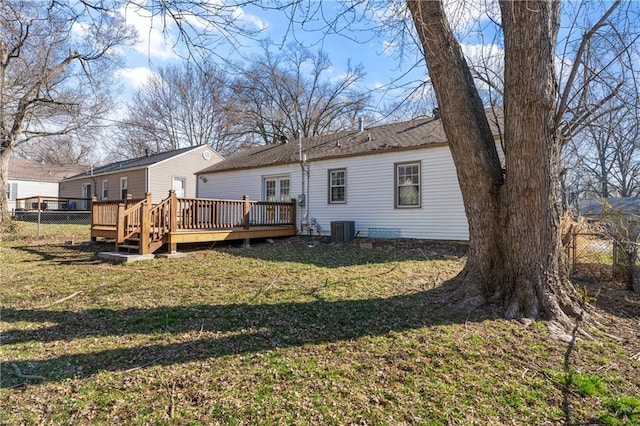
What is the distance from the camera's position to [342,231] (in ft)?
36.8

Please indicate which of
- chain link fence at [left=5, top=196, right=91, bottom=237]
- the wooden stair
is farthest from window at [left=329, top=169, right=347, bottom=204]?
chain link fence at [left=5, top=196, right=91, bottom=237]

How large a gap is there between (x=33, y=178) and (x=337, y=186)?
28235 mm

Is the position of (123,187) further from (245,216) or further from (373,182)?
(373,182)

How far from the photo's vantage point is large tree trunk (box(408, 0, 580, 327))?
3.74m

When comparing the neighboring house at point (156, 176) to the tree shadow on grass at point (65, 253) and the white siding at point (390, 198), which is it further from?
the white siding at point (390, 198)

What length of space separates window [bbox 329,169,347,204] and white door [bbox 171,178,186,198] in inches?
461

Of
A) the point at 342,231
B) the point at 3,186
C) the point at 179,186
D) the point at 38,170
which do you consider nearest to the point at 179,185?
the point at 179,186

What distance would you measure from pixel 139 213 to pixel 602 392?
8710mm

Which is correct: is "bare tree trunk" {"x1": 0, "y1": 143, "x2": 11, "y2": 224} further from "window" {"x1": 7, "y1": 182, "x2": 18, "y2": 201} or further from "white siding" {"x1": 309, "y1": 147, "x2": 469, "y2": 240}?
"window" {"x1": 7, "y1": 182, "x2": 18, "y2": 201}

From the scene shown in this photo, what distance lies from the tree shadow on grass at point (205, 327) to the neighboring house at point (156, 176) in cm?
1639

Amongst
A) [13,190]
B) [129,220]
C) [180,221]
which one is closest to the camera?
[129,220]

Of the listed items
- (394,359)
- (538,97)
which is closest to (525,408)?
(394,359)

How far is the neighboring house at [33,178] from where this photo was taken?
26903mm

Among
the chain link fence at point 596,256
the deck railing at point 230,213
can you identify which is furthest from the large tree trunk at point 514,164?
the deck railing at point 230,213
